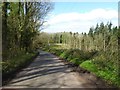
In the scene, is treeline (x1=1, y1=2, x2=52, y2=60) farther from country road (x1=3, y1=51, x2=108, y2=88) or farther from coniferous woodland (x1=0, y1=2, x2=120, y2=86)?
country road (x1=3, y1=51, x2=108, y2=88)

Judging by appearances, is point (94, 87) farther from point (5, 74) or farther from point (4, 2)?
point (4, 2)

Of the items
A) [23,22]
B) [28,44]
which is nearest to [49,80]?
[23,22]

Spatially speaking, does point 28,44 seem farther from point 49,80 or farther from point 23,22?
point 49,80

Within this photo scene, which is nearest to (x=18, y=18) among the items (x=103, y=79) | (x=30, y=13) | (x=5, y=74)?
(x=30, y=13)

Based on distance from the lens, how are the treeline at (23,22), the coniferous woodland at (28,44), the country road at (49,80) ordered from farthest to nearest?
1. the treeline at (23,22)
2. the coniferous woodland at (28,44)
3. the country road at (49,80)

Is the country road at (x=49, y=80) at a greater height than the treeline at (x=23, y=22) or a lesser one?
lesser

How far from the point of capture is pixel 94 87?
51.0 feet

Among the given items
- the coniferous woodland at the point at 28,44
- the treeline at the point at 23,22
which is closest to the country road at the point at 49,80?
the coniferous woodland at the point at 28,44

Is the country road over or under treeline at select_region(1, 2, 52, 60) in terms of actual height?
under

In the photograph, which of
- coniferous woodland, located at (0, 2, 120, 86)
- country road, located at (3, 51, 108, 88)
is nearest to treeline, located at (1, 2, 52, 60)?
coniferous woodland, located at (0, 2, 120, 86)

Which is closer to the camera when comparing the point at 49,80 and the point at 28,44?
the point at 49,80

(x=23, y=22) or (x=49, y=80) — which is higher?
(x=23, y=22)

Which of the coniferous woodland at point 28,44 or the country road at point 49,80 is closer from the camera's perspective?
the country road at point 49,80

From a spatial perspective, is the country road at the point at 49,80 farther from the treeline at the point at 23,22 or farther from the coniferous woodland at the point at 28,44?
the treeline at the point at 23,22
